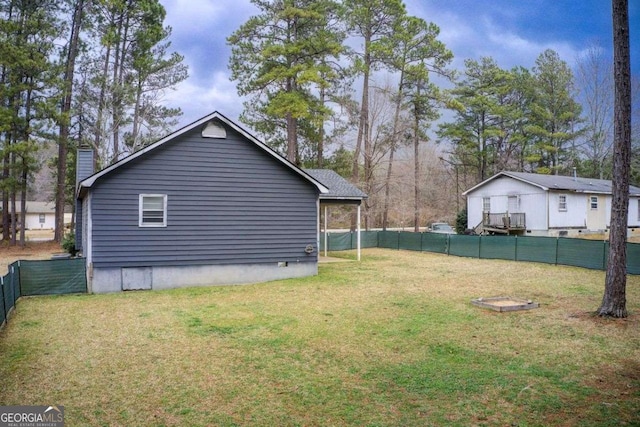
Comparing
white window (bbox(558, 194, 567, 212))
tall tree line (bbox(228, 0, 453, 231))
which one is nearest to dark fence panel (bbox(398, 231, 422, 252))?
tall tree line (bbox(228, 0, 453, 231))

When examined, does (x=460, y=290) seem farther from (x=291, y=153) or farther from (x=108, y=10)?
(x=108, y=10)

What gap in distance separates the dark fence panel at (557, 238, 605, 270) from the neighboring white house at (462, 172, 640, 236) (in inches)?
395

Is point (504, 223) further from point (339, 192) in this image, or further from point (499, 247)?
point (339, 192)

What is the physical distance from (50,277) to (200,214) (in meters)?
4.46

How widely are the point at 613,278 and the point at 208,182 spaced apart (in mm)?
10930

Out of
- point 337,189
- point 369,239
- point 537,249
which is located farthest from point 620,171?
point 369,239

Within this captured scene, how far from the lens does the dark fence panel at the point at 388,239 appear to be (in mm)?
26925

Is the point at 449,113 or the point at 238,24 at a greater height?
the point at 238,24

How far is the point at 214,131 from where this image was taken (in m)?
13.6

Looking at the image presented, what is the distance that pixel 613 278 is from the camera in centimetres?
883

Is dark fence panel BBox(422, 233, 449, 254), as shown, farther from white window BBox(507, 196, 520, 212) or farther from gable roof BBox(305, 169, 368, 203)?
white window BBox(507, 196, 520, 212)

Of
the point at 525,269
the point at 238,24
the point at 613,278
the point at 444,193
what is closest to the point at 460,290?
the point at 613,278

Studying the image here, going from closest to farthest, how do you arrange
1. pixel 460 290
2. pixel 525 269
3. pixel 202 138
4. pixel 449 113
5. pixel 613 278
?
pixel 613 278 < pixel 460 290 < pixel 202 138 < pixel 525 269 < pixel 449 113

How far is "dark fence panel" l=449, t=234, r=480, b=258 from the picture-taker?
71.4 ft
